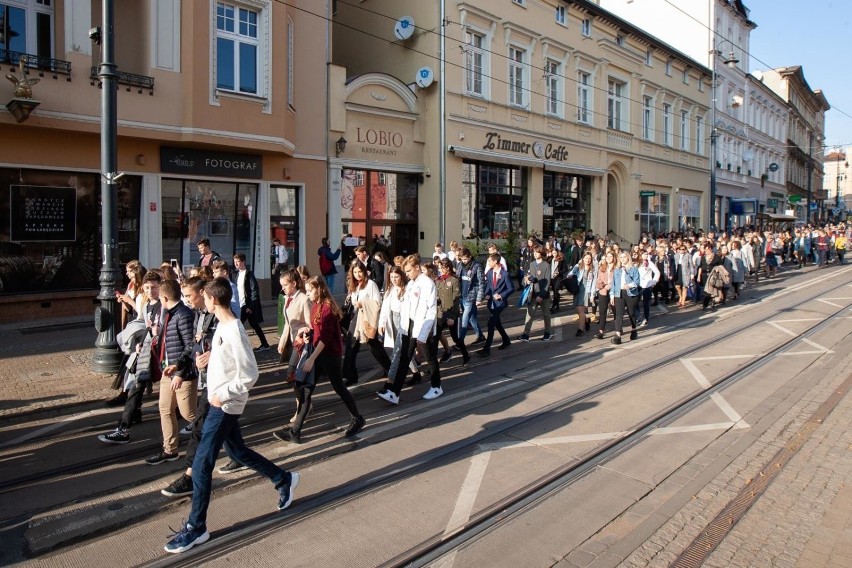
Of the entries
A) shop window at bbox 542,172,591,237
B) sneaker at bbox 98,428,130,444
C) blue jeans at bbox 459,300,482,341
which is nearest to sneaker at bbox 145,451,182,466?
sneaker at bbox 98,428,130,444

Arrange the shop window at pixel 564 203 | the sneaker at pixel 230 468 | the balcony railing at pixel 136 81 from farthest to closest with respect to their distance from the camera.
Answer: the shop window at pixel 564 203 → the balcony railing at pixel 136 81 → the sneaker at pixel 230 468

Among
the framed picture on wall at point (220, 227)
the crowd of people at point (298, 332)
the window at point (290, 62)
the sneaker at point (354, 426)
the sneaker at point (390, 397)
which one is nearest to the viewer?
the crowd of people at point (298, 332)

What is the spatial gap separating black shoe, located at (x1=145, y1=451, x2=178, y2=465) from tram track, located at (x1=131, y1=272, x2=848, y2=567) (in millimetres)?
1574

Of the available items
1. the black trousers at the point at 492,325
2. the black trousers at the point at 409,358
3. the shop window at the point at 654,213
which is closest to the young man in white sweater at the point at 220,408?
the black trousers at the point at 409,358

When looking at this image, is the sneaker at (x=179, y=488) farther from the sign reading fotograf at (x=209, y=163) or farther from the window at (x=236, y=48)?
the window at (x=236, y=48)

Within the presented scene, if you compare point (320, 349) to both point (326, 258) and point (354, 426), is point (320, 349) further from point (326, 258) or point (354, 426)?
point (326, 258)

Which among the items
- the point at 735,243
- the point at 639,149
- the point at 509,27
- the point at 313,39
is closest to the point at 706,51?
the point at 639,149

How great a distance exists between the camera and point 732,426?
6.81m

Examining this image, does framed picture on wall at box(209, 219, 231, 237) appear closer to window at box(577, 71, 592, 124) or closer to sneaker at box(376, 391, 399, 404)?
sneaker at box(376, 391, 399, 404)

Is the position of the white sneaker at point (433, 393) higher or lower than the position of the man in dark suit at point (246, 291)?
lower

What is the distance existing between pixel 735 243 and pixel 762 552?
16912mm

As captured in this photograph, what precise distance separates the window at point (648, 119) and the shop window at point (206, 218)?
2304 centimetres

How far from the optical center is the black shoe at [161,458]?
570 cm

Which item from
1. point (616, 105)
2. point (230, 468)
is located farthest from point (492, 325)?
point (616, 105)
